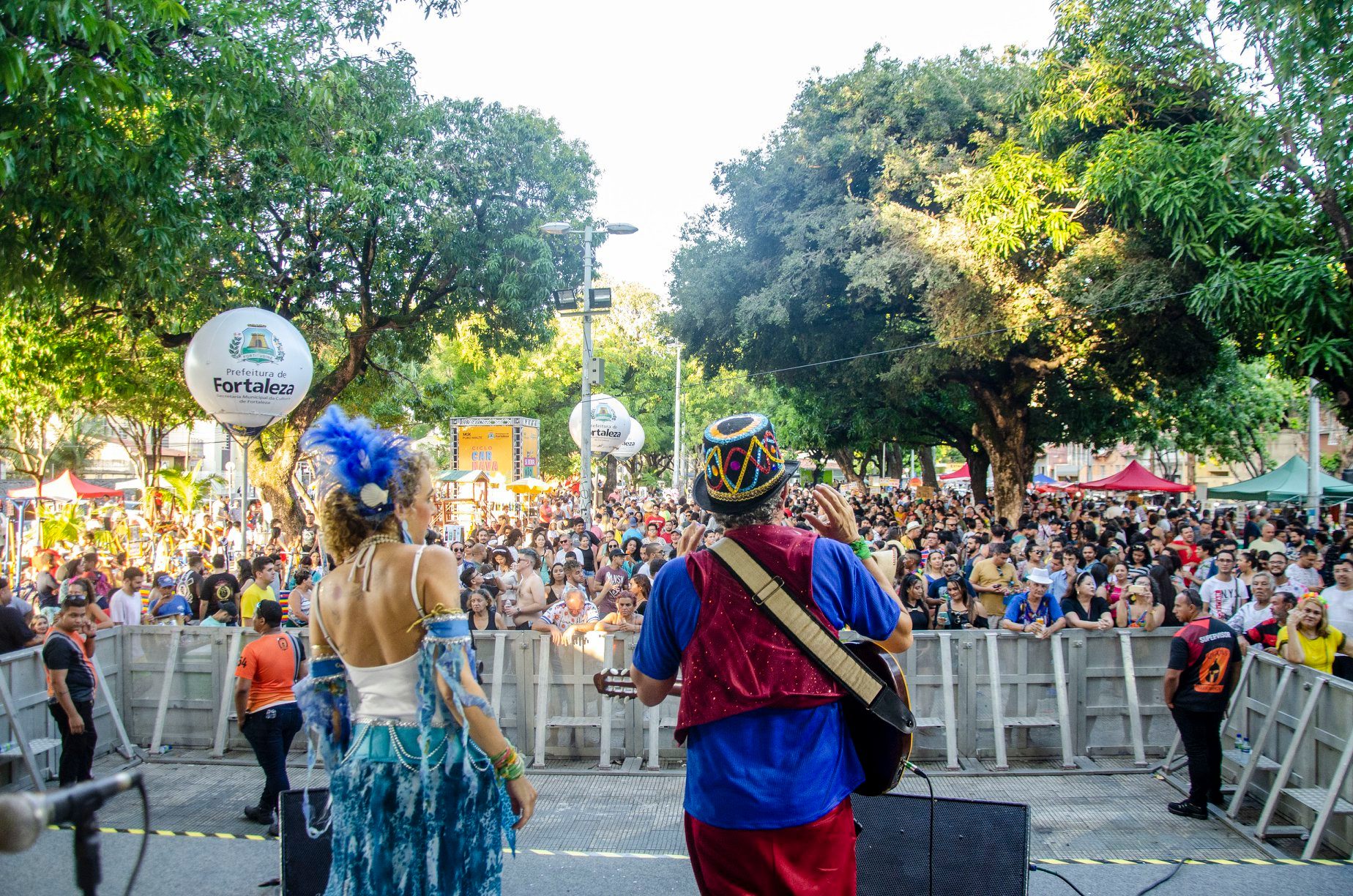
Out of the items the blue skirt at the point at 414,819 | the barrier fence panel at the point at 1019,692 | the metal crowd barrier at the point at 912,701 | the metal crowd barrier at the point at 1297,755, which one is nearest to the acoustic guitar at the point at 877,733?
the blue skirt at the point at 414,819

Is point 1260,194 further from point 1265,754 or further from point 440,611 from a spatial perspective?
point 440,611

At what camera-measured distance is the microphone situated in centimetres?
152

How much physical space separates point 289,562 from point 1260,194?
1436 cm

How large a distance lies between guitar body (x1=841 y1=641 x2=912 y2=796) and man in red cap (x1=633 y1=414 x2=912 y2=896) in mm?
30

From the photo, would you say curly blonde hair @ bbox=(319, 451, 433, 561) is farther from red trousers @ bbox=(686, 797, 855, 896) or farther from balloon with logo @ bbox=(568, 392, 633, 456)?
balloon with logo @ bbox=(568, 392, 633, 456)

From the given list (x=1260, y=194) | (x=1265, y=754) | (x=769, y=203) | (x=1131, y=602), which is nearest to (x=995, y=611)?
(x=1131, y=602)

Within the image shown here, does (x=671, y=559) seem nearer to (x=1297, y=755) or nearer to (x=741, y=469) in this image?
(x=741, y=469)

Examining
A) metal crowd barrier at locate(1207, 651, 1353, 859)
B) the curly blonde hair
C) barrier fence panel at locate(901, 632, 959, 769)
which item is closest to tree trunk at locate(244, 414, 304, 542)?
barrier fence panel at locate(901, 632, 959, 769)

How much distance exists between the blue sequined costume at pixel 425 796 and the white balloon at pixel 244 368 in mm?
9616

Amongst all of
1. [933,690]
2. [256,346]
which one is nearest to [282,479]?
[256,346]

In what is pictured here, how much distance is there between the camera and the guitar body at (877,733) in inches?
107

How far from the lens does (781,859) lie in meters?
2.64

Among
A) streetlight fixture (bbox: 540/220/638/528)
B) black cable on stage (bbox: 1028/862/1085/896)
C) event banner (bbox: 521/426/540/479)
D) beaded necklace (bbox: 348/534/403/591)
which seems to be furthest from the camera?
event banner (bbox: 521/426/540/479)

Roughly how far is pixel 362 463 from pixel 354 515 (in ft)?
0.54
